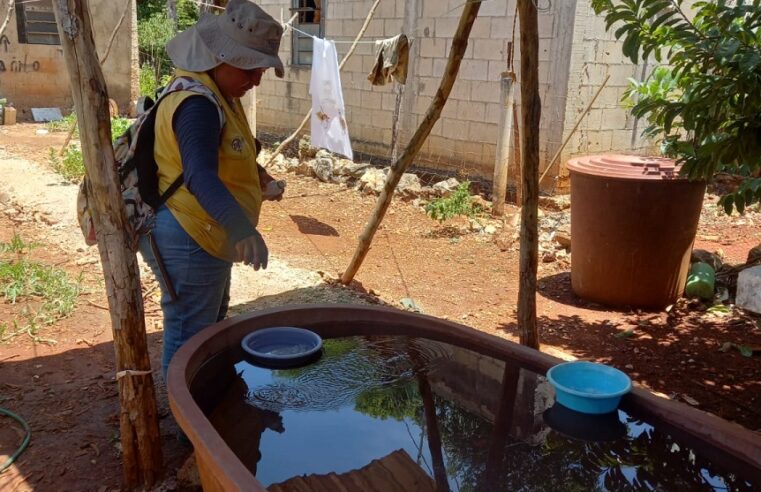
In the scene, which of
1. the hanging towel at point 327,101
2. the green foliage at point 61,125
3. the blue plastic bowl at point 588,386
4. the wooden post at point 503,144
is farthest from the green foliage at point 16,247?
the green foliage at point 61,125

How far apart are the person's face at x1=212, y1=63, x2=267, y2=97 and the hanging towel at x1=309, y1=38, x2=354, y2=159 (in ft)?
14.6

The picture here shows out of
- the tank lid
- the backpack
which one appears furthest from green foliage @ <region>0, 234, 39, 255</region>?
the tank lid

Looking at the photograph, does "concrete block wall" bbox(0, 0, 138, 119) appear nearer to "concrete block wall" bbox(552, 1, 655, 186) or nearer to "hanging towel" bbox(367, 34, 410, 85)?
"hanging towel" bbox(367, 34, 410, 85)

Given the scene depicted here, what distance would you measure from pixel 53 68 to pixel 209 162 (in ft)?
35.7

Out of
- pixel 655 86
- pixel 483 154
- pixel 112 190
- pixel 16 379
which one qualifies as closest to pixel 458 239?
pixel 483 154

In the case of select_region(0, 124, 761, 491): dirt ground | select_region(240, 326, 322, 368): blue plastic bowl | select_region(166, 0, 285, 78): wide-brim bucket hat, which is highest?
select_region(166, 0, 285, 78): wide-brim bucket hat

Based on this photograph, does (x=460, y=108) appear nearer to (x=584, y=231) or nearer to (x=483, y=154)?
(x=483, y=154)

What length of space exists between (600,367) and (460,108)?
5.59 meters

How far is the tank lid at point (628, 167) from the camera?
4.09 metres

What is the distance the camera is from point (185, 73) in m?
2.12

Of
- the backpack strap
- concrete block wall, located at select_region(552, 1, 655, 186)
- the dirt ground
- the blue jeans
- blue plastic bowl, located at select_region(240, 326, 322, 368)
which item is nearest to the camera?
the backpack strap

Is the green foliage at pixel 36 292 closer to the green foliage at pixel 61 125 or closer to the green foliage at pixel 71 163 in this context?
the green foliage at pixel 71 163

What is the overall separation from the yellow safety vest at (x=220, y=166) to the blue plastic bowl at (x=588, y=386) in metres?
1.10

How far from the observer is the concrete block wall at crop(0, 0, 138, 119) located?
35.6ft
